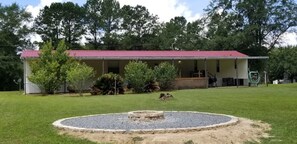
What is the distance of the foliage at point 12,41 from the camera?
144ft

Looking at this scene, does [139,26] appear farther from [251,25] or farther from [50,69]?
[50,69]

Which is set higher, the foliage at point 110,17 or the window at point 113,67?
the foliage at point 110,17

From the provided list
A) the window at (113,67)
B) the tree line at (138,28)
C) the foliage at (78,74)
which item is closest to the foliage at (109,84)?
the foliage at (78,74)

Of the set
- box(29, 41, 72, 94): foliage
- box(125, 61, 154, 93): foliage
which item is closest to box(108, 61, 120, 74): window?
box(29, 41, 72, 94): foliage

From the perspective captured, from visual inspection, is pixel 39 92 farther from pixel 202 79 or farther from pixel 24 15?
pixel 24 15

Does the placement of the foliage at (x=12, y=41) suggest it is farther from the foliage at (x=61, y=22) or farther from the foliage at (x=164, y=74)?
the foliage at (x=164, y=74)

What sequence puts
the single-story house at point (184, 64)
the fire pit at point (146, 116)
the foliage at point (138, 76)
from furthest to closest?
the single-story house at point (184, 64), the foliage at point (138, 76), the fire pit at point (146, 116)

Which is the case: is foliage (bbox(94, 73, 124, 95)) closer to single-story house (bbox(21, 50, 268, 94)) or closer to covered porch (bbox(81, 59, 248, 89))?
single-story house (bbox(21, 50, 268, 94))

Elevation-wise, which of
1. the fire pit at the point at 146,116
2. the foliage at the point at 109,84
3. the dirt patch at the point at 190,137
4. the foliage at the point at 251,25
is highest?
the foliage at the point at 251,25

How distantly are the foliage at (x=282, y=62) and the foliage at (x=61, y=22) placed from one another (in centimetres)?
2518

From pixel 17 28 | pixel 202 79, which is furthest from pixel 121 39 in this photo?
pixel 202 79

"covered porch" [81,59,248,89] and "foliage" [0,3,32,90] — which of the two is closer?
"covered porch" [81,59,248,89]

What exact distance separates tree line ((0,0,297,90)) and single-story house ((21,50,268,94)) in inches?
380

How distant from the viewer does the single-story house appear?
29219 millimetres
